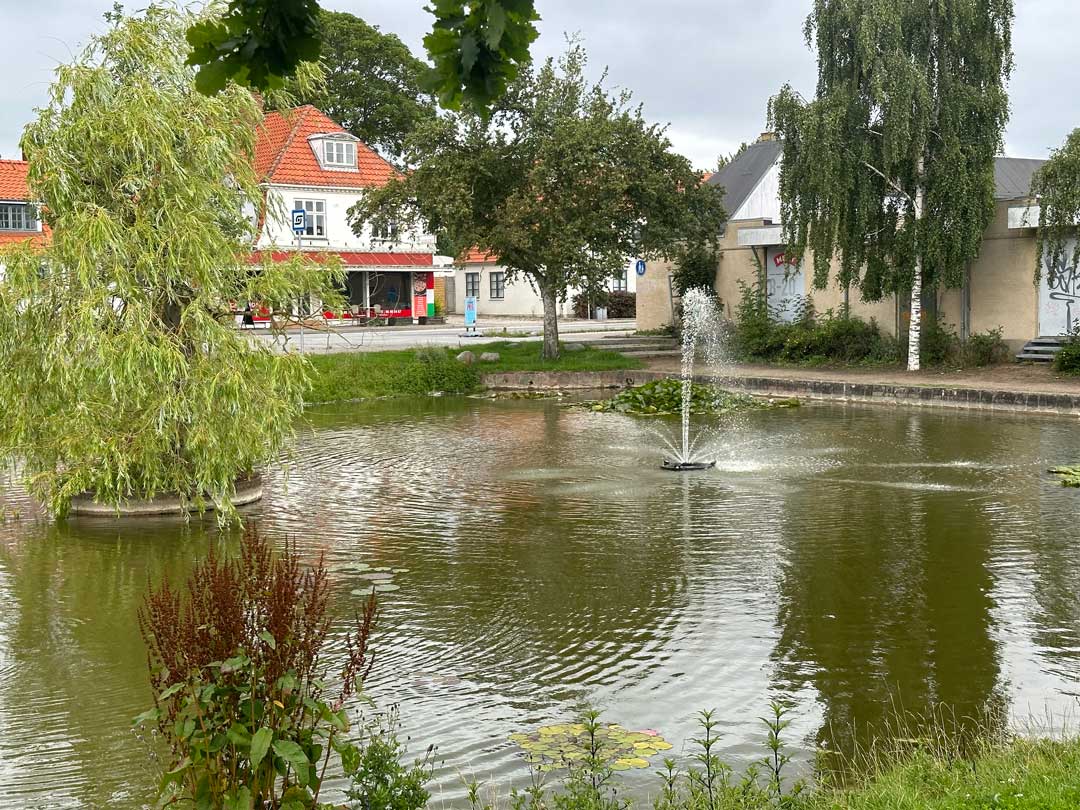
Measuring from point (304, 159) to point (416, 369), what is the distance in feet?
71.9

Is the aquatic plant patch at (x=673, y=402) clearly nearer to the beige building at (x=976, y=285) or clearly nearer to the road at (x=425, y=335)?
the beige building at (x=976, y=285)

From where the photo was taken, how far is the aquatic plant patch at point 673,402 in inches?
955

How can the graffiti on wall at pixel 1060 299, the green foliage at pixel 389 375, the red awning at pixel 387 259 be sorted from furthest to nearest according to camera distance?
the red awning at pixel 387 259
the graffiti on wall at pixel 1060 299
the green foliage at pixel 389 375

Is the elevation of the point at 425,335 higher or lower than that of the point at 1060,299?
lower

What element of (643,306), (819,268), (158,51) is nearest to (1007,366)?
(819,268)

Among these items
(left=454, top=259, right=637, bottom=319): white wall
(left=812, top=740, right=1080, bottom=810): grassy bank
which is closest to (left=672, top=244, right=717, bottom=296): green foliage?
(left=454, top=259, right=637, bottom=319): white wall

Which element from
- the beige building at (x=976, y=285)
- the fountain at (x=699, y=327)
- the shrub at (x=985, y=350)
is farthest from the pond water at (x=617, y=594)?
the fountain at (x=699, y=327)

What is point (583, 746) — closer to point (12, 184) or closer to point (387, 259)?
point (12, 184)

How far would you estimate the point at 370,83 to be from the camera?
5878cm

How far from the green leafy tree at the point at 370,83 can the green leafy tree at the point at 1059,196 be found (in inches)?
1449

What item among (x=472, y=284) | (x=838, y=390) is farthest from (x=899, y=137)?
(x=472, y=284)

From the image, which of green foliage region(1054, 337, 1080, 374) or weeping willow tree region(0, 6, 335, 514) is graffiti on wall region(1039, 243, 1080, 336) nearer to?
green foliage region(1054, 337, 1080, 374)

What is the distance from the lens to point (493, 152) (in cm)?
2930

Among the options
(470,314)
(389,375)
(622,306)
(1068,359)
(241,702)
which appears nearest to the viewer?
(241,702)
